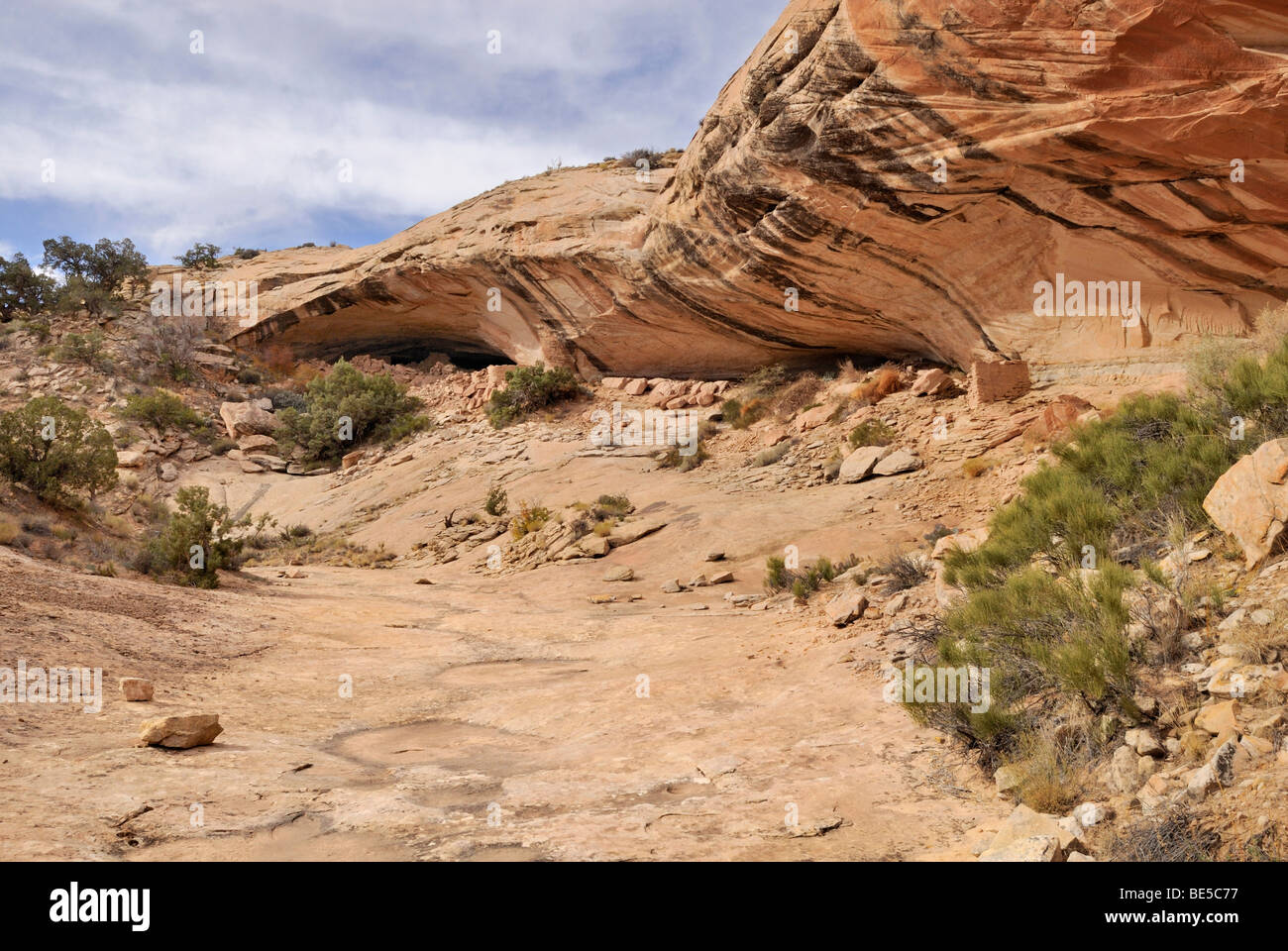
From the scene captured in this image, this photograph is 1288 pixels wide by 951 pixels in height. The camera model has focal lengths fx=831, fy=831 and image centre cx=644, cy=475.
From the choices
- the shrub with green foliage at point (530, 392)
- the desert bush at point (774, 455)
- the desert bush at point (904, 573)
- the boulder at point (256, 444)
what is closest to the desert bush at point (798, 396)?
the desert bush at point (774, 455)

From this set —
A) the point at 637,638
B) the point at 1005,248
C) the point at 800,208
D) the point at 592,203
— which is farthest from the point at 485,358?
the point at 637,638

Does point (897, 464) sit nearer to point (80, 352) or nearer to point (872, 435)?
point (872, 435)

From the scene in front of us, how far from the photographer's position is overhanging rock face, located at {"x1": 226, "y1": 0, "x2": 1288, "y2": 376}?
9.60 meters

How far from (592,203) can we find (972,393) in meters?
12.5

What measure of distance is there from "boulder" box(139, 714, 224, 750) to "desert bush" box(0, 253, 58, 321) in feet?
118

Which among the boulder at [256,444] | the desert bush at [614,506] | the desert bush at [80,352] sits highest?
the desert bush at [80,352]

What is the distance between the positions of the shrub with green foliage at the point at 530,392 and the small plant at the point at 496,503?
19.2 ft

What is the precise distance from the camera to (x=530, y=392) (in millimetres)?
24547

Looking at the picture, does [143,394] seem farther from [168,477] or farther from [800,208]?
[800,208]

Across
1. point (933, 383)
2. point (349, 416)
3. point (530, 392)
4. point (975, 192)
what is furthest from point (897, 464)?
point (349, 416)

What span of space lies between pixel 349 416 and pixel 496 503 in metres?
10.2

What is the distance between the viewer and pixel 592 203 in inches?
906

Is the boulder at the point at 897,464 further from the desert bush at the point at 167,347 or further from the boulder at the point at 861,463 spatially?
the desert bush at the point at 167,347

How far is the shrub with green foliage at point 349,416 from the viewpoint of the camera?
2623 centimetres
